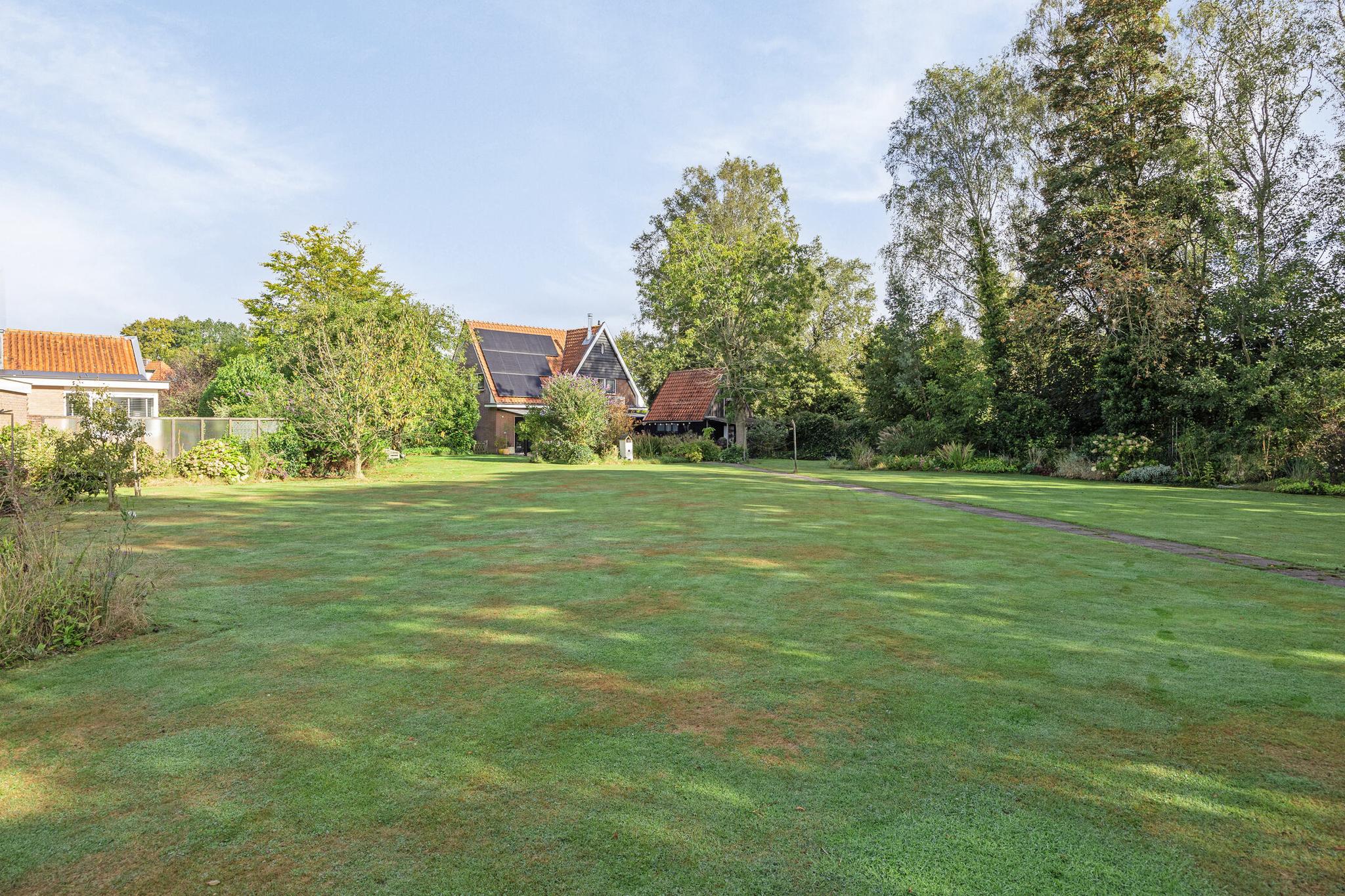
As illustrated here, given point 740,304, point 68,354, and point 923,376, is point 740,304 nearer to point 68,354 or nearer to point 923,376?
point 923,376

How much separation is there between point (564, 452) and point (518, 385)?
50.9ft

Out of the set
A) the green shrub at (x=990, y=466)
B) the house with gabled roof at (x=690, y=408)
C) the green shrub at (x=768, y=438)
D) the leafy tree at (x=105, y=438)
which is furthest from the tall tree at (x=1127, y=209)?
the leafy tree at (x=105, y=438)

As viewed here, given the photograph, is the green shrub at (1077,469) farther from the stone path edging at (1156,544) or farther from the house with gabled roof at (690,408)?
the house with gabled roof at (690,408)

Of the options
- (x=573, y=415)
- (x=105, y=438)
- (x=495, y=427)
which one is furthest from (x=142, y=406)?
(x=105, y=438)

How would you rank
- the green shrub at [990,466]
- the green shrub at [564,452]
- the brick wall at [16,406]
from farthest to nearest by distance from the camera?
the green shrub at [564,452] < the green shrub at [990,466] < the brick wall at [16,406]

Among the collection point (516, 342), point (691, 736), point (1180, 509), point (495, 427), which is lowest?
point (691, 736)

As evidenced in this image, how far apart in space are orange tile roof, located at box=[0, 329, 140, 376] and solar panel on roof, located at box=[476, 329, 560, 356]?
18125mm

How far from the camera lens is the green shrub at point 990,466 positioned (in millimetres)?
25297

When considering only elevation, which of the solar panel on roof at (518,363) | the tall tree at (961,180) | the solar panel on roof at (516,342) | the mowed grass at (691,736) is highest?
the tall tree at (961,180)

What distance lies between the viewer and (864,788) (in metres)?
3.15

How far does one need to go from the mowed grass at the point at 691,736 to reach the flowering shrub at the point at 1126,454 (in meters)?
16.3

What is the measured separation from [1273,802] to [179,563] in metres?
9.60

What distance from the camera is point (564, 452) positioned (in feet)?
96.8

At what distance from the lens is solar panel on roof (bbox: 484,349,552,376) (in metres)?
43.5
